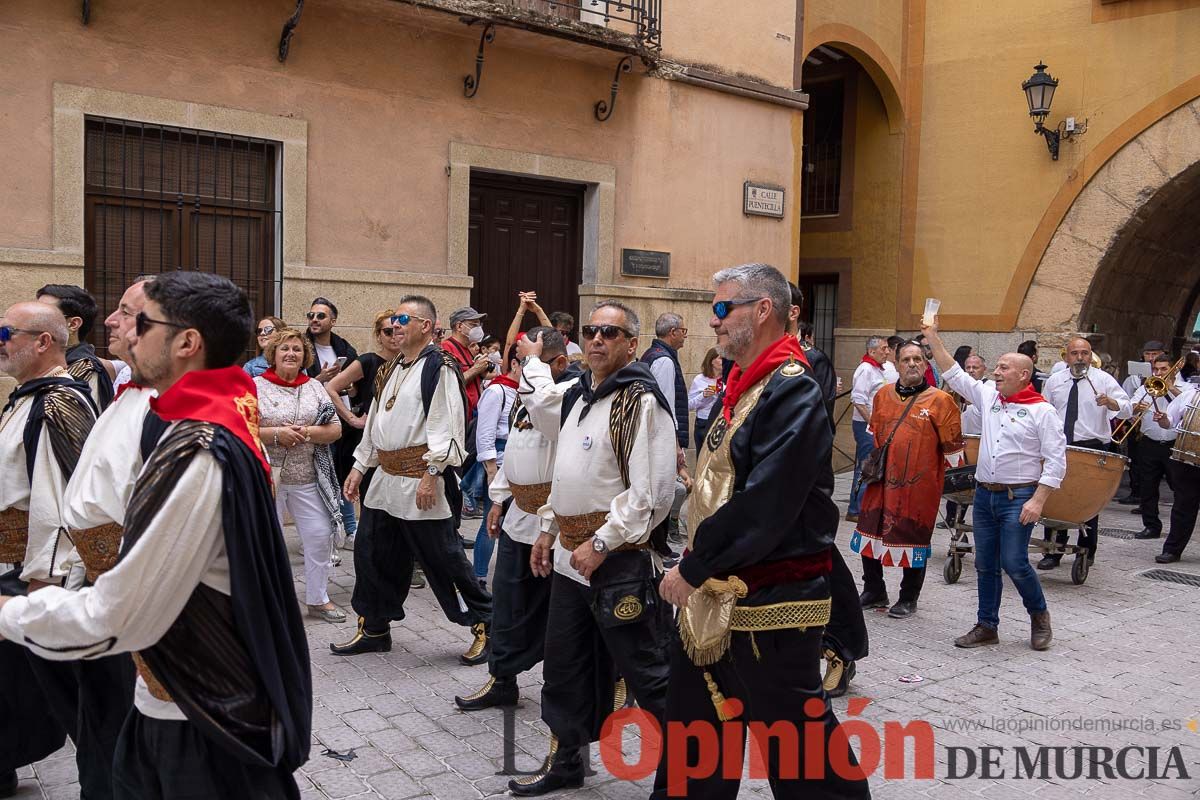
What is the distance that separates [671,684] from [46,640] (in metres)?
2.02

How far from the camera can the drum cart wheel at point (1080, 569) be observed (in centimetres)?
840

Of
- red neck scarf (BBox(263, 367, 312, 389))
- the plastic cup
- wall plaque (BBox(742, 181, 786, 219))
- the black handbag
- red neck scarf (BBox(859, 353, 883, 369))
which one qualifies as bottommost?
the black handbag

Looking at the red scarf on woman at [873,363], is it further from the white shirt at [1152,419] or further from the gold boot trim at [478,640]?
the gold boot trim at [478,640]

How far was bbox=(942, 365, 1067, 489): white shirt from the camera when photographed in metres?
6.52

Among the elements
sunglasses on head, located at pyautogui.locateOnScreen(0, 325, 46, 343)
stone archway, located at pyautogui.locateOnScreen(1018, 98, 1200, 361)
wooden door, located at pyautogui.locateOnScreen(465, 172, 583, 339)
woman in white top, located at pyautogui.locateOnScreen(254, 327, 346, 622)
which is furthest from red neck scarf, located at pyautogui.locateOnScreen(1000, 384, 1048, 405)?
stone archway, located at pyautogui.locateOnScreen(1018, 98, 1200, 361)

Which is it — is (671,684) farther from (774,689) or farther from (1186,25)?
(1186,25)

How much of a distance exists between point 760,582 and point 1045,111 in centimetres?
1288

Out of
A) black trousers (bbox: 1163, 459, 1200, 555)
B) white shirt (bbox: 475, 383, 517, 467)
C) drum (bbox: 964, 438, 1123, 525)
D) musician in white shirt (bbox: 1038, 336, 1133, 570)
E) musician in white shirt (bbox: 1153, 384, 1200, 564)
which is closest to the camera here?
white shirt (bbox: 475, 383, 517, 467)

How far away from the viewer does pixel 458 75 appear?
10625 mm

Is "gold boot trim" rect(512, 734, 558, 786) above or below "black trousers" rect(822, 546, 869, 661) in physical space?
below

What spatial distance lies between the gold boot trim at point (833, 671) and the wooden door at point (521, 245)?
662 cm

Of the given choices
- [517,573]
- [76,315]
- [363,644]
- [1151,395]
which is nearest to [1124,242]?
[1151,395]

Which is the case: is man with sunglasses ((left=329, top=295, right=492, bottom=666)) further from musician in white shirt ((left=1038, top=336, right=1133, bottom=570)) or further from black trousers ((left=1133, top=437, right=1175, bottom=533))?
black trousers ((left=1133, top=437, right=1175, bottom=533))

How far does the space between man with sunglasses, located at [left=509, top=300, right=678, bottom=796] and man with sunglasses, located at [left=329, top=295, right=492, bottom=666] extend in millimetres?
1489
